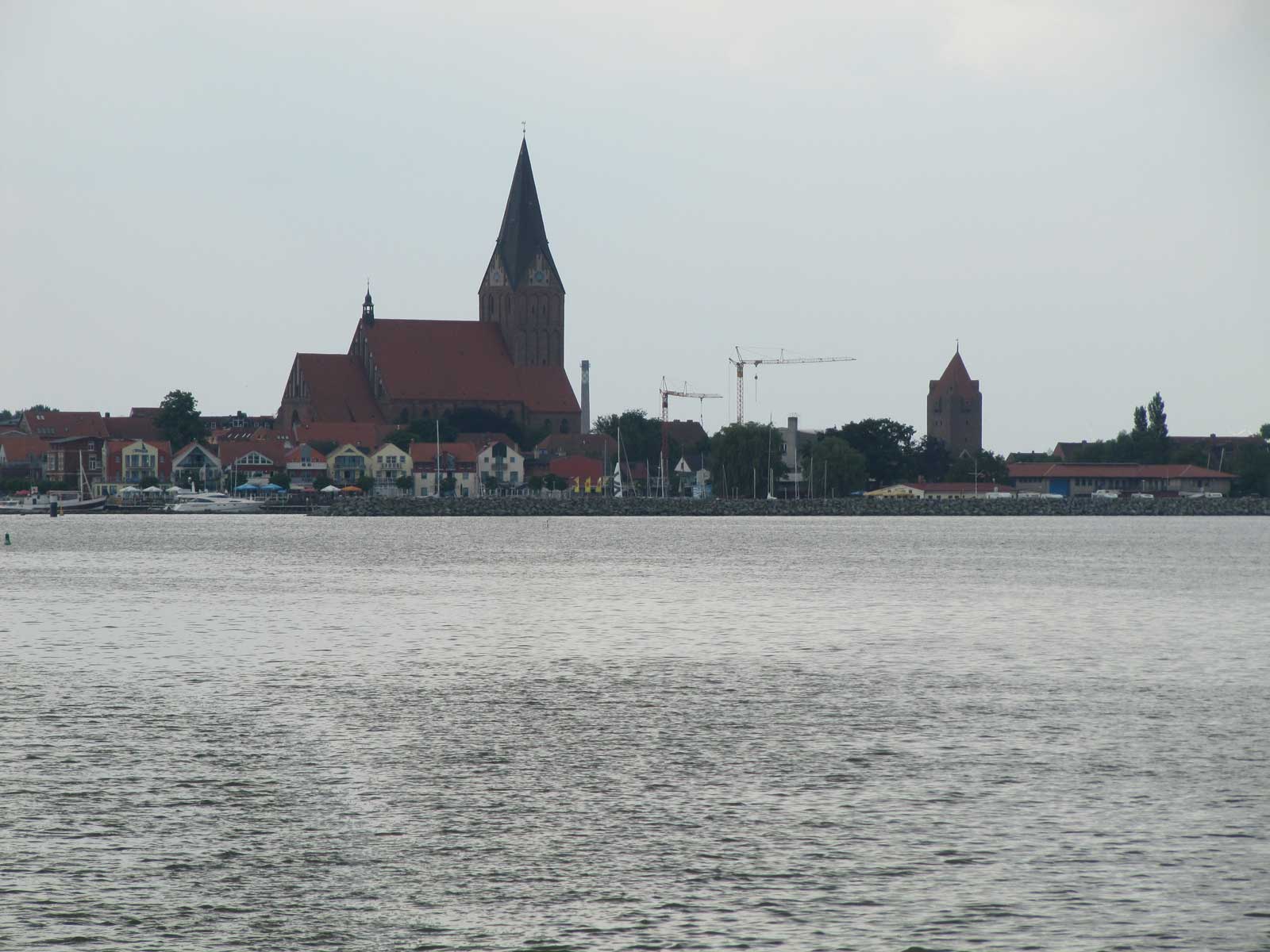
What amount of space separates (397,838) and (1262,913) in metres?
7.16

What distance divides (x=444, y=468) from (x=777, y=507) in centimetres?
4629

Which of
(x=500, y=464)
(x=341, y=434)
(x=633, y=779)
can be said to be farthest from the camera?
(x=341, y=434)

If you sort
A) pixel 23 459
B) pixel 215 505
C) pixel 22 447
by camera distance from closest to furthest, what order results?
pixel 215 505 → pixel 23 459 → pixel 22 447

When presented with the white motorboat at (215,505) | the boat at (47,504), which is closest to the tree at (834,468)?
the white motorboat at (215,505)

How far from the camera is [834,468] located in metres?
169

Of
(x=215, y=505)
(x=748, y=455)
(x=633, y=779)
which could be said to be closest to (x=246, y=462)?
(x=215, y=505)

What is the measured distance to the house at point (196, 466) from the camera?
184875 mm

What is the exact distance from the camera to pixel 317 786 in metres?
17.8

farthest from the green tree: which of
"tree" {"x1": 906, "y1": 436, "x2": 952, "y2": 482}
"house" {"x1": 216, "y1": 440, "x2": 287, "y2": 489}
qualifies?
"house" {"x1": 216, "y1": 440, "x2": 287, "y2": 489}

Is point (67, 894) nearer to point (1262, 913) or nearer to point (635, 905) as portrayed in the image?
point (635, 905)

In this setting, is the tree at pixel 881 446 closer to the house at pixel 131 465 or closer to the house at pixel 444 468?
the house at pixel 444 468

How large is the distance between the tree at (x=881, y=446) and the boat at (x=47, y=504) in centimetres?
7429

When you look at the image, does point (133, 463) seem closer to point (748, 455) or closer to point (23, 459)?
point (23, 459)

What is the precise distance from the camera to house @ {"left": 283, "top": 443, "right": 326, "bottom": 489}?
188 metres
